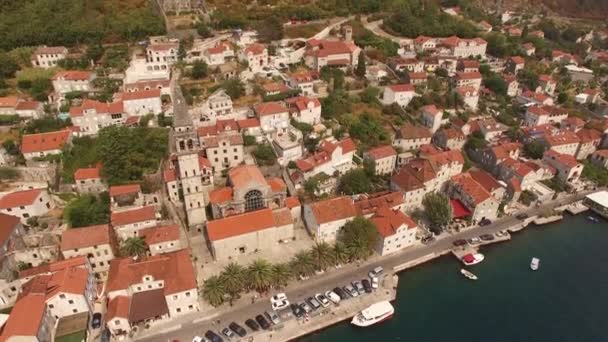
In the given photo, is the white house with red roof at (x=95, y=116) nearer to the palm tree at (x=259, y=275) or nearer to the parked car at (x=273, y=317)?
the palm tree at (x=259, y=275)

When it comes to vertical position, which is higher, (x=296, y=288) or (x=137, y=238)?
(x=137, y=238)

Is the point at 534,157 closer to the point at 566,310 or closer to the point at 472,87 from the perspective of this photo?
the point at 472,87

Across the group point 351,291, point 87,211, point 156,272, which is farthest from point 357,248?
point 87,211

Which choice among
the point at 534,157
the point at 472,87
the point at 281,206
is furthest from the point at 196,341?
the point at 472,87

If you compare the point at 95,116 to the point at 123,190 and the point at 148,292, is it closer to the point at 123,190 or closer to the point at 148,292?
the point at 123,190

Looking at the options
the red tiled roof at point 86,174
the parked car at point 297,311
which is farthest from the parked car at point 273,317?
the red tiled roof at point 86,174

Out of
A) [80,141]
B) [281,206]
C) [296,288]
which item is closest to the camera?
[296,288]
